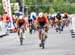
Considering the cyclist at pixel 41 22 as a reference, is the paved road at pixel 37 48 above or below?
below

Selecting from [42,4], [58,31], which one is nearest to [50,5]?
[42,4]

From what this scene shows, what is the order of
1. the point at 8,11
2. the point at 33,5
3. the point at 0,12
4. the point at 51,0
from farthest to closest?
1. the point at 51,0
2. the point at 33,5
3. the point at 0,12
4. the point at 8,11

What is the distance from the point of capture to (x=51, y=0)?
15575 centimetres

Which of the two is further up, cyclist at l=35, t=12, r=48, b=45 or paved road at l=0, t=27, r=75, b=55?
cyclist at l=35, t=12, r=48, b=45

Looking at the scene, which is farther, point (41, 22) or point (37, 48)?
point (41, 22)

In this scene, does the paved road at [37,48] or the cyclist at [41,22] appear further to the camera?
the cyclist at [41,22]

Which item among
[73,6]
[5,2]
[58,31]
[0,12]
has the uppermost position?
[5,2]

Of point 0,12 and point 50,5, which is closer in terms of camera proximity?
point 0,12

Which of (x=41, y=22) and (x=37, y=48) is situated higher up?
(x=41, y=22)

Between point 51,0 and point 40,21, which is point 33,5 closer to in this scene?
point 51,0

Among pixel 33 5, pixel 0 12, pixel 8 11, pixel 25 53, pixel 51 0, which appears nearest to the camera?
pixel 25 53

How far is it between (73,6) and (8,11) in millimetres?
109242

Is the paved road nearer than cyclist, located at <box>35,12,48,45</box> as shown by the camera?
A: Yes

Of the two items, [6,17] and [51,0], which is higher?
[6,17]
